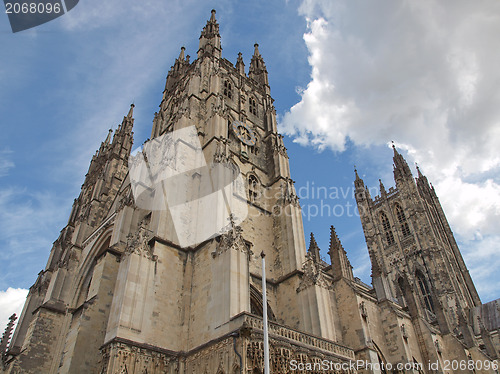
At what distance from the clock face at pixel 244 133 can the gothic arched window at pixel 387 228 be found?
114ft

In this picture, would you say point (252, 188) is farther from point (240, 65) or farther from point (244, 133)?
point (240, 65)

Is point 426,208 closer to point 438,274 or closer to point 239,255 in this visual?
point 438,274

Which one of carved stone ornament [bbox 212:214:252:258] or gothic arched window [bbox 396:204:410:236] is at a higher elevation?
gothic arched window [bbox 396:204:410:236]

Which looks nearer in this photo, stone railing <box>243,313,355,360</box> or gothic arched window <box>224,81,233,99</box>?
stone railing <box>243,313,355,360</box>

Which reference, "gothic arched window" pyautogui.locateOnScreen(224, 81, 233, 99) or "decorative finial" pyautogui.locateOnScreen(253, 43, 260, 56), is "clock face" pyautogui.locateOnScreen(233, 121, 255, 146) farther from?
"decorative finial" pyautogui.locateOnScreen(253, 43, 260, 56)


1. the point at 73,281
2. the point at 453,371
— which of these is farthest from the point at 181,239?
the point at 453,371

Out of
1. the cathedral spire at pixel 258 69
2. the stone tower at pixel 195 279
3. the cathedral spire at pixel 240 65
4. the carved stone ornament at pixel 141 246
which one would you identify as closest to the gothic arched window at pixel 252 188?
the stone tower at pixel 195 279

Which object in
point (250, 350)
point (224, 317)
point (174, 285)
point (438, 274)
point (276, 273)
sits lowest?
point (250, 350)

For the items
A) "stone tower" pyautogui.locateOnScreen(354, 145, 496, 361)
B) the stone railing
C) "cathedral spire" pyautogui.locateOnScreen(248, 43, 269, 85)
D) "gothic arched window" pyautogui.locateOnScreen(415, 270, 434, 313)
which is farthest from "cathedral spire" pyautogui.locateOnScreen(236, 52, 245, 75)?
"gothic arched window" pyautogui.locateOnScreen(415, 270, 434, 313)

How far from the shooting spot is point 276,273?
20312mm

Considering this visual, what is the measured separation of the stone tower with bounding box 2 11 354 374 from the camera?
44.1 feet

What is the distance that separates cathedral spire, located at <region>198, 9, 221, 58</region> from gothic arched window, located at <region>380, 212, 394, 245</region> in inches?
1430

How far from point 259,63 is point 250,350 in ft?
103

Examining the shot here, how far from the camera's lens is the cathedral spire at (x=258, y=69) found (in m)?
36.1
